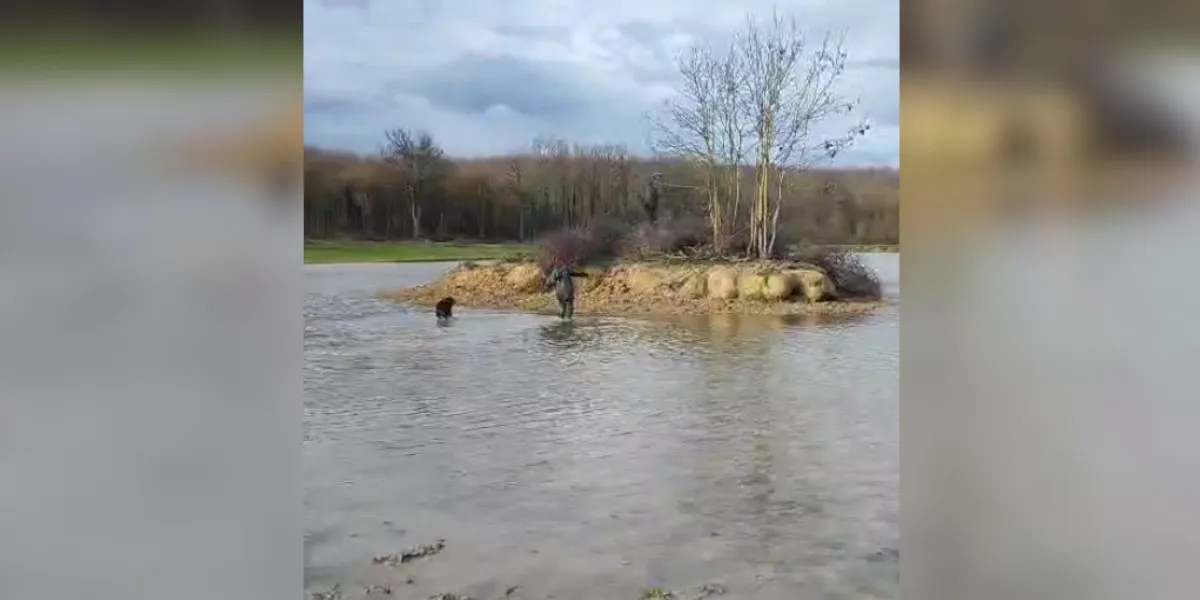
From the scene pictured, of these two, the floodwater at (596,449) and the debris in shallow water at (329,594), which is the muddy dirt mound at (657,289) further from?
the debris in shallow water at (329,594)

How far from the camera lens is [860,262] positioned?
229 cm

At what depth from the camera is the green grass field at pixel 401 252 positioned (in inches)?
85.6

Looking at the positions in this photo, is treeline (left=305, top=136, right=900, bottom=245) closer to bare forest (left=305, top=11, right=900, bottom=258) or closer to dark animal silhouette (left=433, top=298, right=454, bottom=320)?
bare forest (left=305, top=11, right=900, bottom=258)

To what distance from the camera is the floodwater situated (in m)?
2.12

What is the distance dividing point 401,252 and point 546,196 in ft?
1.23

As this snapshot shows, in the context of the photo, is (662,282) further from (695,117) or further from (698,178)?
(695,117)

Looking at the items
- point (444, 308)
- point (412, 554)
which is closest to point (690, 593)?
point (412, 554)

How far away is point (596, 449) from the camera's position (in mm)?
2225

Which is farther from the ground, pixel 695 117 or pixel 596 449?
pixel 695 117
